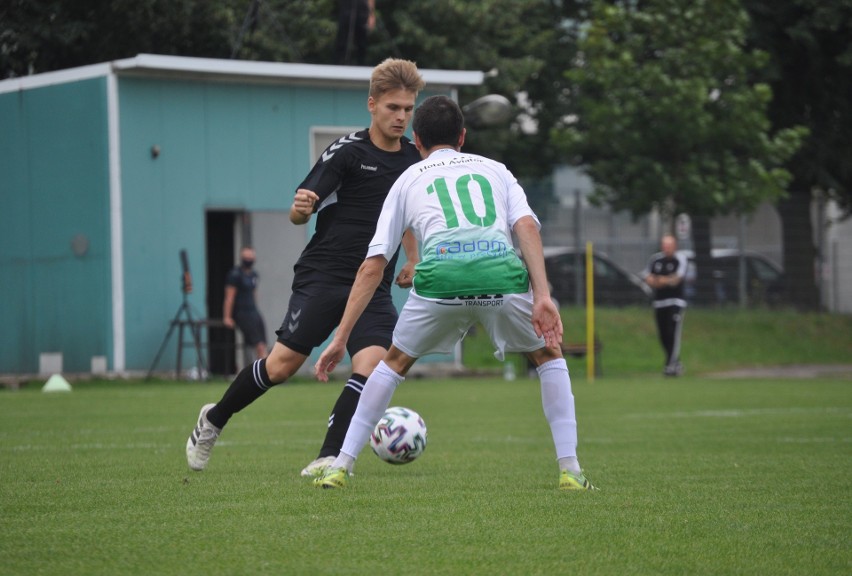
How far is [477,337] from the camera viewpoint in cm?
2877

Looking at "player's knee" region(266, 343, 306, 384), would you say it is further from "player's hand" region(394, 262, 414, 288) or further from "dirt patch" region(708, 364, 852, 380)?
"dirt patch" region(708, 364, 852, 380)

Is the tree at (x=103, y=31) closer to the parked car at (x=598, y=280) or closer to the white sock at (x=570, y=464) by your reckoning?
the parked car at (x=598, y=280)

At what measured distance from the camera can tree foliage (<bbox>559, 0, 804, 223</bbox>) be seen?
97.7 ft

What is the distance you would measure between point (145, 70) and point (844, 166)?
17010 mm

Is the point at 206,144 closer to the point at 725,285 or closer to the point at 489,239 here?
the point at 725,285

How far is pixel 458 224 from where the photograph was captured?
6512 mm

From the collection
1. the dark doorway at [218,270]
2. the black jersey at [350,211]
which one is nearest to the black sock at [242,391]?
the black jersey at [350,211]

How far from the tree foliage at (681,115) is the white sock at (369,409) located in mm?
23552

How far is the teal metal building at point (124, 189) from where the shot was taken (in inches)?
856

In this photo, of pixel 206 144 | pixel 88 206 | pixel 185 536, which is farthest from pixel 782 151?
pixel 185 536

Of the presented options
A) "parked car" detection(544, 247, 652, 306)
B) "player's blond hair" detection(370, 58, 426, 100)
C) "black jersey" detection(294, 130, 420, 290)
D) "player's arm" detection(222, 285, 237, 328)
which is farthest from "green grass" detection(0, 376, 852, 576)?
"parked car" detection(544, 247, 652, 306)

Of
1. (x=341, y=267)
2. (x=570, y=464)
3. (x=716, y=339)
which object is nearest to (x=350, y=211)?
(x=341, y=267)

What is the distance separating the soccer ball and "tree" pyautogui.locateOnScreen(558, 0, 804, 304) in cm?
2178

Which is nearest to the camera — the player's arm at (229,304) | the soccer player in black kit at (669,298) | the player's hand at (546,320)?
the player's hand at (546,320)
